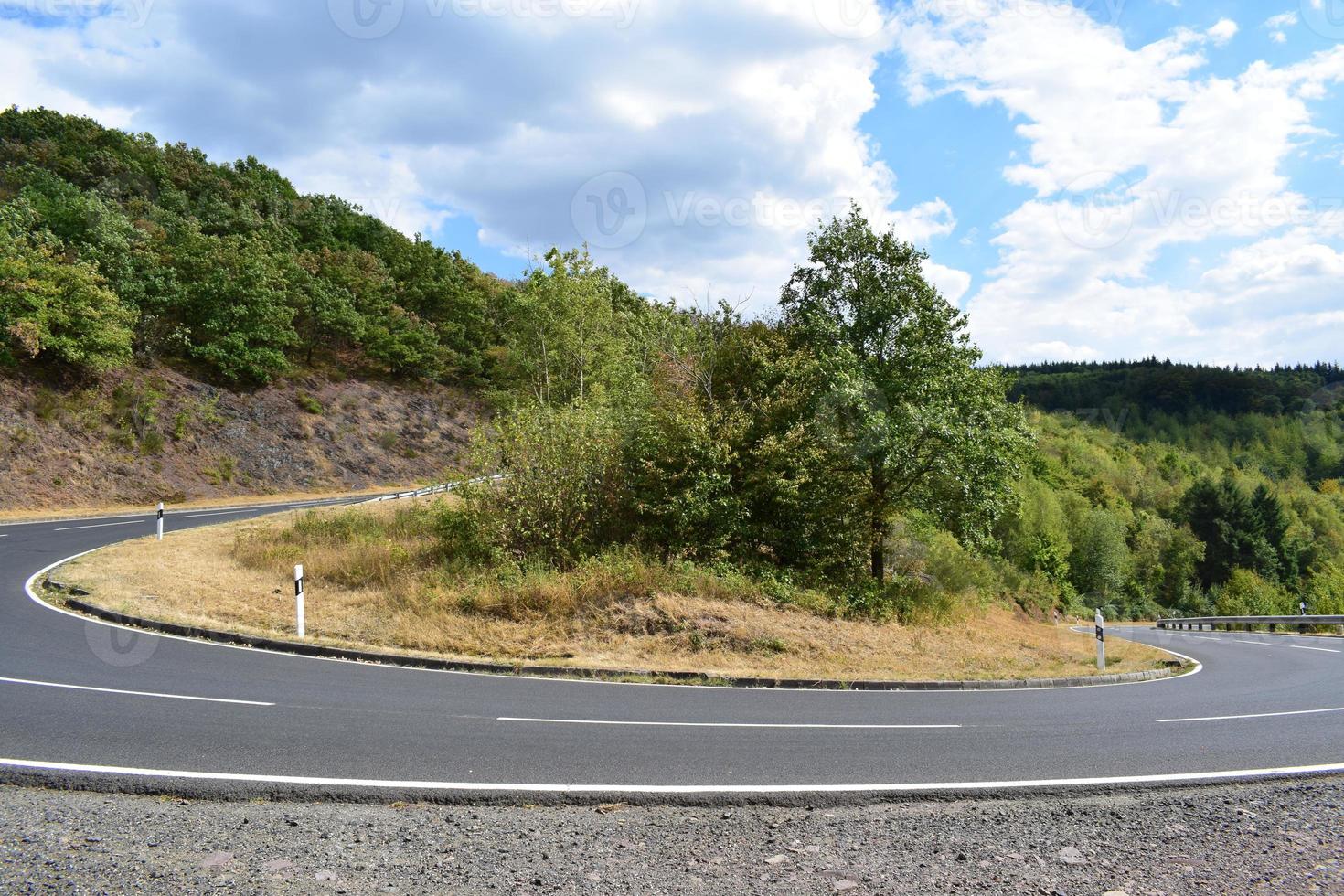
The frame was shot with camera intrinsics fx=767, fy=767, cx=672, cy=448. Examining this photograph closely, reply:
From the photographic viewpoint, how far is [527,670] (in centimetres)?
1175

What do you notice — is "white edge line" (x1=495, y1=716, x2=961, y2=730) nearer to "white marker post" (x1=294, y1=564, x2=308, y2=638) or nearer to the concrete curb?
the concrete curb

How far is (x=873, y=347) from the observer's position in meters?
19.6

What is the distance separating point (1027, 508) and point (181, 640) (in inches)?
2536

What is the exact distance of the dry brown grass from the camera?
43.0ft

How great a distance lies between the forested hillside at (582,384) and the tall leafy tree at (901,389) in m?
0.07

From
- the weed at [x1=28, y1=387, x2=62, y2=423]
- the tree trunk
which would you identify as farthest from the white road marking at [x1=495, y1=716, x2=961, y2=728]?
the weed at [x1=28, y1=387, x2=62, y2=423]

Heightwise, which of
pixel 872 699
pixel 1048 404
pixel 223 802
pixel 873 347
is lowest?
pixel 872 699

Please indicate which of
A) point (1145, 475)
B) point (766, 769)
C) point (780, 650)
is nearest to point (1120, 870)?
point (766, 769)

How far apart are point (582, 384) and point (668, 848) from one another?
31.9m

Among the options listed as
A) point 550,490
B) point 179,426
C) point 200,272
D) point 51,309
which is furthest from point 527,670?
point 200,272

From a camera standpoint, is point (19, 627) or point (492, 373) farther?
point (492, 373)

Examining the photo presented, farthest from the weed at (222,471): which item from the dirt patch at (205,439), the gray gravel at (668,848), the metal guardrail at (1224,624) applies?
the metal guardrail at (1224,624)

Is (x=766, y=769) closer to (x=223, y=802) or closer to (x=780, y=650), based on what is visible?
(x=223, y=802)

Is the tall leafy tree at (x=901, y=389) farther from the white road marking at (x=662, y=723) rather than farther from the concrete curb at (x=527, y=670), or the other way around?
the white road marking at (x=662, y=723)
